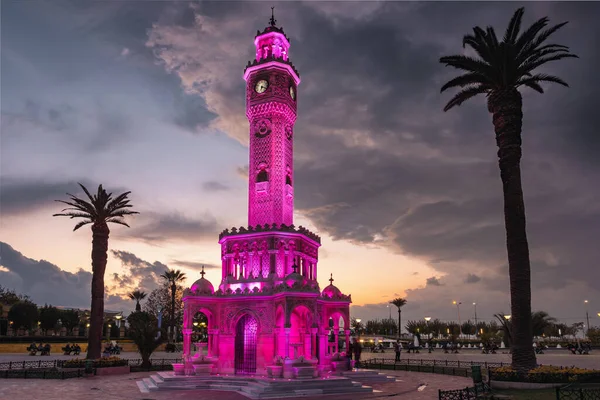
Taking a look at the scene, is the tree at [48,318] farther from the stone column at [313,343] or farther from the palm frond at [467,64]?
the palm frond at [467,64]

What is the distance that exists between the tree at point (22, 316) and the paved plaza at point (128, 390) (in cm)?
5572

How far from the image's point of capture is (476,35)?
84.3ft

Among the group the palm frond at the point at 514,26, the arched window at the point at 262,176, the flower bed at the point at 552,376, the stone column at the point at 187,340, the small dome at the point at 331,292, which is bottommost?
the flower bed at the point at 552,376

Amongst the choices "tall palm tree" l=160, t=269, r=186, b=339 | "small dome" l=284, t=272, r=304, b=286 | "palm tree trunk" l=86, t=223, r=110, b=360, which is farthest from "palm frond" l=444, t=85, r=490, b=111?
"tall palm tree" l=160, t=269, r=186, b=339

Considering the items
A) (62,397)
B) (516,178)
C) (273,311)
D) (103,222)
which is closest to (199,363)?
(273,311)

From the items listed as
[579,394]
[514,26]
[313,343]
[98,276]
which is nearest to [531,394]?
[579,394]

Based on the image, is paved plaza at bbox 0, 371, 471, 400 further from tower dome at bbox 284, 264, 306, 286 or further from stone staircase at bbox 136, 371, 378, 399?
tower dome at bbox 284, 264, 306, 286

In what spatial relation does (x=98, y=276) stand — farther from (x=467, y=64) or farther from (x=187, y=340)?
(x=467, y=64)

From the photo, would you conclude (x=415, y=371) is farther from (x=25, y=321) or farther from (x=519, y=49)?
(x=25, y=321)

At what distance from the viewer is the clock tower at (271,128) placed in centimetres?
3562

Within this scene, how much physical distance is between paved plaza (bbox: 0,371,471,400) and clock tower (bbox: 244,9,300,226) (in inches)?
519

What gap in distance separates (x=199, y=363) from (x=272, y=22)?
25585 millimetres

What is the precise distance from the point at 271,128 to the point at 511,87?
17.0m

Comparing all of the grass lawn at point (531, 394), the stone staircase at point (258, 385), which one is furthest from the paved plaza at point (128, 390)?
the grass lawn at point (531, 394)
